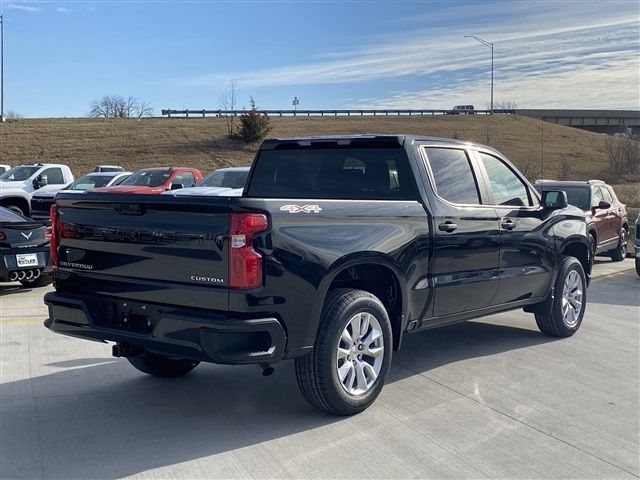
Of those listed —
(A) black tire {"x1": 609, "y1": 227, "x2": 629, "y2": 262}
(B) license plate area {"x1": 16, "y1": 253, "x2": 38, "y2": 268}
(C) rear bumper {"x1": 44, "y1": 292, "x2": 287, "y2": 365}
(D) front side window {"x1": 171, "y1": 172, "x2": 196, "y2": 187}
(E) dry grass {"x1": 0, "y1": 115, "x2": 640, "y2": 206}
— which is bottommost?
(A) black tire {"x1": 609, "y1": 227, "x2": 629, "y2": 262}

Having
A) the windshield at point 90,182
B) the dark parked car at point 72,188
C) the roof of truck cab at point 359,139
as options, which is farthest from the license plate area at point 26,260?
the windshield at point 90,182

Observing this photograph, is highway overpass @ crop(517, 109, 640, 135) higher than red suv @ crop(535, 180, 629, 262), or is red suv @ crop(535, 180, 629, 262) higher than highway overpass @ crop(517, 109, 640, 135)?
highway overpass @ crop(517, 109, 640, 135)

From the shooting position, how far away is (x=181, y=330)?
439cm

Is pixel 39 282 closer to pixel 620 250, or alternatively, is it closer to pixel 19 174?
pixel 19 174

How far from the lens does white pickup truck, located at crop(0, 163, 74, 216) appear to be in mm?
17906

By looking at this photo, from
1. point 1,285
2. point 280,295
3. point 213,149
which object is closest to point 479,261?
point 280,295

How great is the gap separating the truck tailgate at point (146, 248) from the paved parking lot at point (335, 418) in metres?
0.94

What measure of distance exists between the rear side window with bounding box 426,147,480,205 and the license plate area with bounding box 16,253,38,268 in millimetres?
6781

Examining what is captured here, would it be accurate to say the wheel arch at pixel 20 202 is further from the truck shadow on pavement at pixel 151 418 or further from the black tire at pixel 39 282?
the truck shadow on pavement at pixel 151 418

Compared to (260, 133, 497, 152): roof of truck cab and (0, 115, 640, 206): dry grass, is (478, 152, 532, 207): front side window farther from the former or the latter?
(0, 115, 640, 206): dry grass

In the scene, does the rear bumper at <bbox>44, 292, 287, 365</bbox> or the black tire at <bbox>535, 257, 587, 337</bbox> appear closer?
the rear bumper at <bbox>44, 292, 287, 365</bbox>

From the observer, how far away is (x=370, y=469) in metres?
4.14

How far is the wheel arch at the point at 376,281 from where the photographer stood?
4.81 metres

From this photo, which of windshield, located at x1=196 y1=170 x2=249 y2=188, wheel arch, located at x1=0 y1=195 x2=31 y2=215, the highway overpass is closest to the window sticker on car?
windshield, located at x1=196 y1=170 x2=249 y2=188
